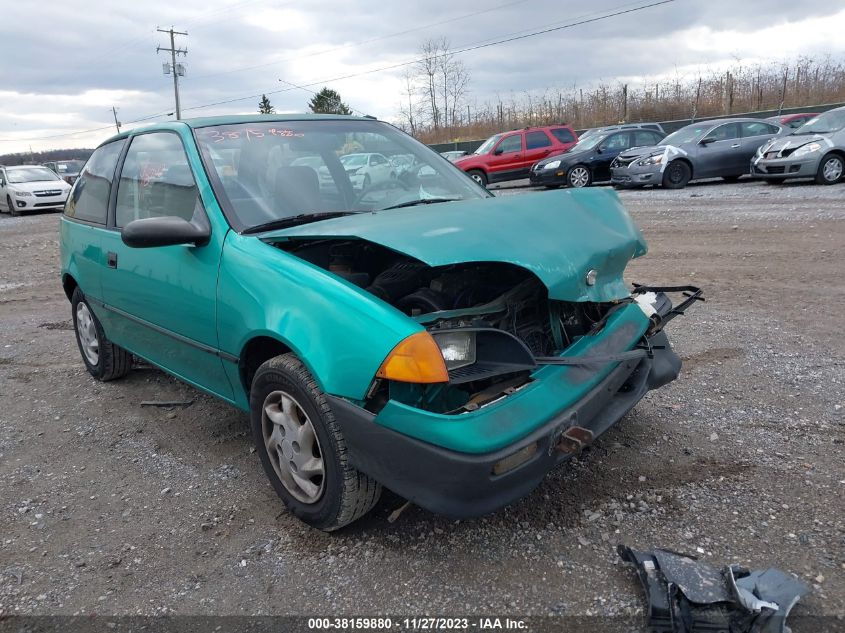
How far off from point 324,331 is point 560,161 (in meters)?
14.6

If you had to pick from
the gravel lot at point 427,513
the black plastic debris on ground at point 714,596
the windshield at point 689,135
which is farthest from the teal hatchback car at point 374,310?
the windshield at point 689,135

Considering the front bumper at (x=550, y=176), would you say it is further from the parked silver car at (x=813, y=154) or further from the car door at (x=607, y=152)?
the parked silver car at (x=813, y=154)

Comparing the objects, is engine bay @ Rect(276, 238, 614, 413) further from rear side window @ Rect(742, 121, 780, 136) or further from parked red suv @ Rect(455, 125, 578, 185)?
parked red suv @ Rect(455, 125, 578, 185)

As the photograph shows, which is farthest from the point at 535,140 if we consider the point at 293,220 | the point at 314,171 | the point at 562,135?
the point at 293,220

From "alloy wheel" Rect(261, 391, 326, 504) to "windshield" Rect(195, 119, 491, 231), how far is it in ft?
2.81

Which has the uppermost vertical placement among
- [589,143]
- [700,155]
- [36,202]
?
[589,143]

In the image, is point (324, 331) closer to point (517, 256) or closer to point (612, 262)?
point (517, 256)

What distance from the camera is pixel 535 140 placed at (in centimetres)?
1817

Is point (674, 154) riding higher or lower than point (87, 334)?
higher

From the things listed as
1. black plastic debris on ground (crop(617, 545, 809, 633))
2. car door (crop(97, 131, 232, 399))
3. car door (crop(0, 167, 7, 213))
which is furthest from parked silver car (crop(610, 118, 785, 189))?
car door (crop(0, 167, 7, 213))

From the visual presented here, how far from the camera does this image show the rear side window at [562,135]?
1833 cm

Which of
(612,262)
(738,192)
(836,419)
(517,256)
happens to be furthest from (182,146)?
(738,192)

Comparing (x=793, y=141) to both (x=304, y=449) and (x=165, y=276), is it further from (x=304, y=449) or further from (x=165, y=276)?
(x=304, y=449)

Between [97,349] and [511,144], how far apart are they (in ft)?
50.1
